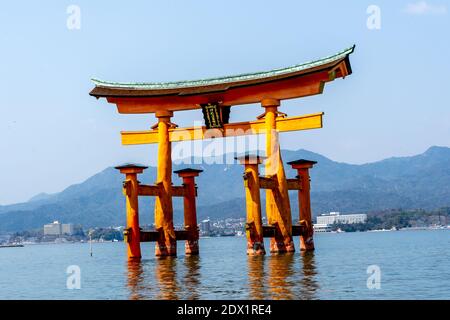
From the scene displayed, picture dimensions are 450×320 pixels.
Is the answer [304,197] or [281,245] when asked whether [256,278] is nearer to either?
[281,245]

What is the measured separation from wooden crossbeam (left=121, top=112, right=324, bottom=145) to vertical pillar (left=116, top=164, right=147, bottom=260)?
3.02 meters

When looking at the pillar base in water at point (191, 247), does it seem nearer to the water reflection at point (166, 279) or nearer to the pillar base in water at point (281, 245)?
the water reflection at point (166, 279)

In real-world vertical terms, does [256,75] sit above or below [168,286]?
above

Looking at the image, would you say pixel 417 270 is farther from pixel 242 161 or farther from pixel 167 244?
pixel 167 244

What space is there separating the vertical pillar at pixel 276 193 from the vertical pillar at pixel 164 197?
16.3 feet

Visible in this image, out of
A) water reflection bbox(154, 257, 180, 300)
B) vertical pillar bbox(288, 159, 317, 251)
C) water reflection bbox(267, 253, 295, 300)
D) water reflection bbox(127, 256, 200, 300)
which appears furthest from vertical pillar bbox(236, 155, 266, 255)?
vertical pillar bbox(288, 159, 317, 251)

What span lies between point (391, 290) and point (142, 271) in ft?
35.5

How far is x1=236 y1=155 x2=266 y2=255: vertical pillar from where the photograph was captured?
30.0 metres

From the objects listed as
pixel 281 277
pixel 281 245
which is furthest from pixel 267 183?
pixel 281 277

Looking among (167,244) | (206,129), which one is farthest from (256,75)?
(167,244)

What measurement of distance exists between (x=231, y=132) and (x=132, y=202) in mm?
5549
